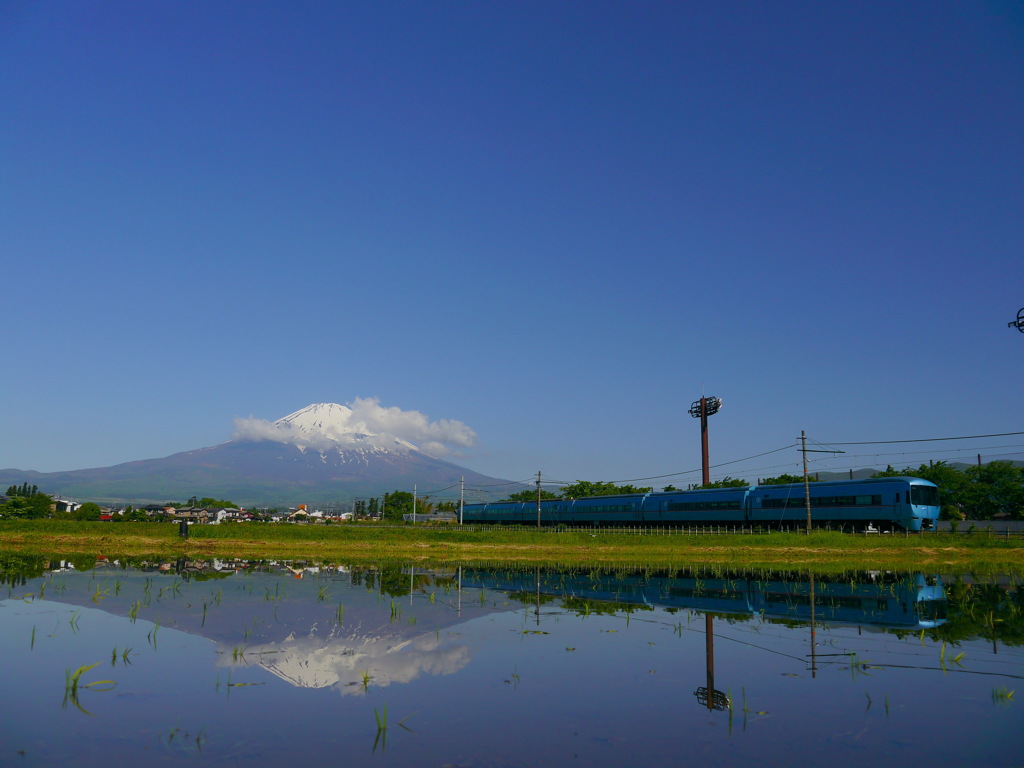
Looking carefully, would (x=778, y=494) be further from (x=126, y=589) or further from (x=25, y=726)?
(x=25, y=726)

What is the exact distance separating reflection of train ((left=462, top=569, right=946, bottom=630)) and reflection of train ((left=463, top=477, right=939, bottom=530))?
17026mm

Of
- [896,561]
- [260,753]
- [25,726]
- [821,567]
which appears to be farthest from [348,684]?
[896,561]

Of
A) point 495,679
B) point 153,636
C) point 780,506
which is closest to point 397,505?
point 780,506

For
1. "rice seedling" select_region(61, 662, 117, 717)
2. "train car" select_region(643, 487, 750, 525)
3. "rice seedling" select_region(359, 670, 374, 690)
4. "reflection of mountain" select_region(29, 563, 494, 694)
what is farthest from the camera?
"train car" select_region(643, 487, 750, 525)

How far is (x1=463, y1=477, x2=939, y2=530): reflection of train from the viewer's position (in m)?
46.2

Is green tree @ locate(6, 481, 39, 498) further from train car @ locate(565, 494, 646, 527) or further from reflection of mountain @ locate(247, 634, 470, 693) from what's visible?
reflection of mountain @ locate(247, 634, 470, 693)

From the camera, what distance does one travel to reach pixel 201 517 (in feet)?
246

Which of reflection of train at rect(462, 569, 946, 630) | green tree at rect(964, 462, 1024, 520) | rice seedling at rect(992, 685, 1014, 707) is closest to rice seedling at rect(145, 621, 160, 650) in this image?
reflection of train at rect(462, 569, 946, 630)

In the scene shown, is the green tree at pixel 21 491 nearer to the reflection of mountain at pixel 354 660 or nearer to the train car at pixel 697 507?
the train car at pixel 697 507

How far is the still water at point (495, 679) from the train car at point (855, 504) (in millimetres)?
27605

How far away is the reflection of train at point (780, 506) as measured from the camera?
152 feet

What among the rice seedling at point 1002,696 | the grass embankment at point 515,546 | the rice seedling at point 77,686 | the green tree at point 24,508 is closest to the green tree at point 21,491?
the green tree at point 24,508

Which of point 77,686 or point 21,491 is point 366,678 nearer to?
point 77,686

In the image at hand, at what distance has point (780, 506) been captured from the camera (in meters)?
52.7
